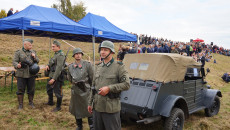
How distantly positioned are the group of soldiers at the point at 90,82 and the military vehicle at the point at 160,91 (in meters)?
0.96

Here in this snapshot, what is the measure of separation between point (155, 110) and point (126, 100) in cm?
71

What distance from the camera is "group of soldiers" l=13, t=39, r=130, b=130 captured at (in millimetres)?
2539

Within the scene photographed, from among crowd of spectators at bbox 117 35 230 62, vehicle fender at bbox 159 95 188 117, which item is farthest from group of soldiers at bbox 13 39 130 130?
crowd of spectators at bbox 117 35 230 62

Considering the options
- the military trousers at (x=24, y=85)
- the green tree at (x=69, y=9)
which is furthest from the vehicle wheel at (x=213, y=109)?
the green tree at (x=69, y=9)

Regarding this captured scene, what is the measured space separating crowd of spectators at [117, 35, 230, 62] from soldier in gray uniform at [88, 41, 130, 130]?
21.3ft

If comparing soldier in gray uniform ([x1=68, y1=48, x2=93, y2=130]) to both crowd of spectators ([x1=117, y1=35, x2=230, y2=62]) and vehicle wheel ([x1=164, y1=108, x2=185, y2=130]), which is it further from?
crowd of spectators ([x1=117, y1=35, x2=230, y2=62])

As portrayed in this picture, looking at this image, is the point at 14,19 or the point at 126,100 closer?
the point at 126,100

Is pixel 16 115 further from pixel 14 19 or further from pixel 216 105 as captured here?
pixel 216 105

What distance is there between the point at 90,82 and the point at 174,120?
78.7 inches

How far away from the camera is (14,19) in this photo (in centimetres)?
636

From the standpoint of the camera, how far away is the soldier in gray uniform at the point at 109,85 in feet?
8.24

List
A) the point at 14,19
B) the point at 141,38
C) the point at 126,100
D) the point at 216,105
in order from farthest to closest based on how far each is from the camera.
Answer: the point at 141,38
the point at 14,19
the point at 216,105
the point at 126,100

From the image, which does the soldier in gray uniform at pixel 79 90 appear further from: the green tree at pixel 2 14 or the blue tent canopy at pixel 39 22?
the green tree at pixel 2 14

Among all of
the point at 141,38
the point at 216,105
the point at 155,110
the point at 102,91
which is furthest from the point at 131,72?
the point at 141,38
